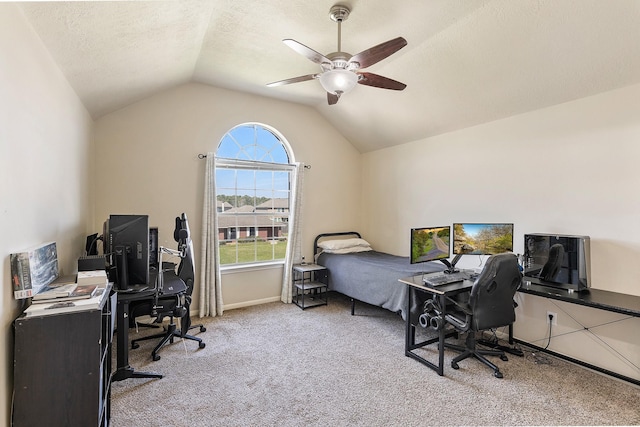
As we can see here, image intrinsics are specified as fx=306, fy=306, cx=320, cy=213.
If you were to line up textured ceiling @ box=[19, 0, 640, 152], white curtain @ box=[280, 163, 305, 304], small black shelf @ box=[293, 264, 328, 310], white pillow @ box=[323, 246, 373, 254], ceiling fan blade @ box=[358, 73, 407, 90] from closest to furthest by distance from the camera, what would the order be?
1. textured ceiling @ box=[19, 0, 640, 152]
2. ceiling fan blade @ box=[358, 73, 407, 90]
3. small black shelf @ box=[293, 264, 328, 310]
4. white curtain @ box=[280, 163, 305, 304]
5. white pillow @ box=[323, 246, 373, 254]

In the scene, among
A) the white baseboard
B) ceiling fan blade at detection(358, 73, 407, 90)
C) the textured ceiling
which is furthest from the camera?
the white baseboard

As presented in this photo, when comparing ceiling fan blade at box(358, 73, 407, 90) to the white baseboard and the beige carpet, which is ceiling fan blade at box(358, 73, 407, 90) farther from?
the white baseboard

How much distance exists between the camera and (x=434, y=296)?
9.05 ft

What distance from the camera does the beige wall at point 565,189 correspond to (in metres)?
2.53

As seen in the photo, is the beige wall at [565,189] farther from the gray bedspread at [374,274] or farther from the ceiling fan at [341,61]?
the ceiling fan at [341,61]

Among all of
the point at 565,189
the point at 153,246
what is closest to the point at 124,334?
the point at 153,246

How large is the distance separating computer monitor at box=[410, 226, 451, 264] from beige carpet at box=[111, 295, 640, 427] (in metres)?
0.93

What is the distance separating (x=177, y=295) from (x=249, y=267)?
1.50m

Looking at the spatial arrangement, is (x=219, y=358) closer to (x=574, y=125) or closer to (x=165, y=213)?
(x=165, y=213)

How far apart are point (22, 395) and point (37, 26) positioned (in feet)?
5.96

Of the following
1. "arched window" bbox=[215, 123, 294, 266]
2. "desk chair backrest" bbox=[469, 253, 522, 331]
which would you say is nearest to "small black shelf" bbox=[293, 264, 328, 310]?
"arched window" bbox=[215, 123, 294, 266]

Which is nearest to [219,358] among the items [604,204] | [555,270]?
[555,270]

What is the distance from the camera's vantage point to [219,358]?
112 inches

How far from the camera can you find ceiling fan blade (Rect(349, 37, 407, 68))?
2.00 m
